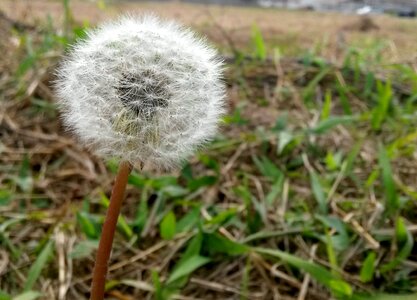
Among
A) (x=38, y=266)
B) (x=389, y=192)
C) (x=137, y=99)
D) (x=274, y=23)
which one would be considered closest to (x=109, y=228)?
(x=137, y=99)

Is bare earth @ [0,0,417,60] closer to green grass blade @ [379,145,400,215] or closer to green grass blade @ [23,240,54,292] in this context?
green grass blade @ [379,145,400,215]

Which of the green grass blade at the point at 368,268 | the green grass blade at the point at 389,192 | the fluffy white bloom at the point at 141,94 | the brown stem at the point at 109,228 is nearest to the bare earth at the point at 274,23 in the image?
the green grass blade at the point at 389,192

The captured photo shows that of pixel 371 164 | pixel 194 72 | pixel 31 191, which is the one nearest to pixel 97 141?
pixel 194 72

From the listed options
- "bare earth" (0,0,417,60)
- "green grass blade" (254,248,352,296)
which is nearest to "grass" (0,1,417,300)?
"green grass blade" (254,248,352,296)

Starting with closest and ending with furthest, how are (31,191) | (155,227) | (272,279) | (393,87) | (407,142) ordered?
(272,279)
(155,227)
(31,191)
(407,142)
(393,87)

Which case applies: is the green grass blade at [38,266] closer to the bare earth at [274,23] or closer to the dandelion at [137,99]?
the dandelion at [137,99]

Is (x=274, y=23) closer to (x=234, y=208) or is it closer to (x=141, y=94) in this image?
(x=234, y=208)

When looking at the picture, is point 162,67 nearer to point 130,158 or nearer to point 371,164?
point 130,158
